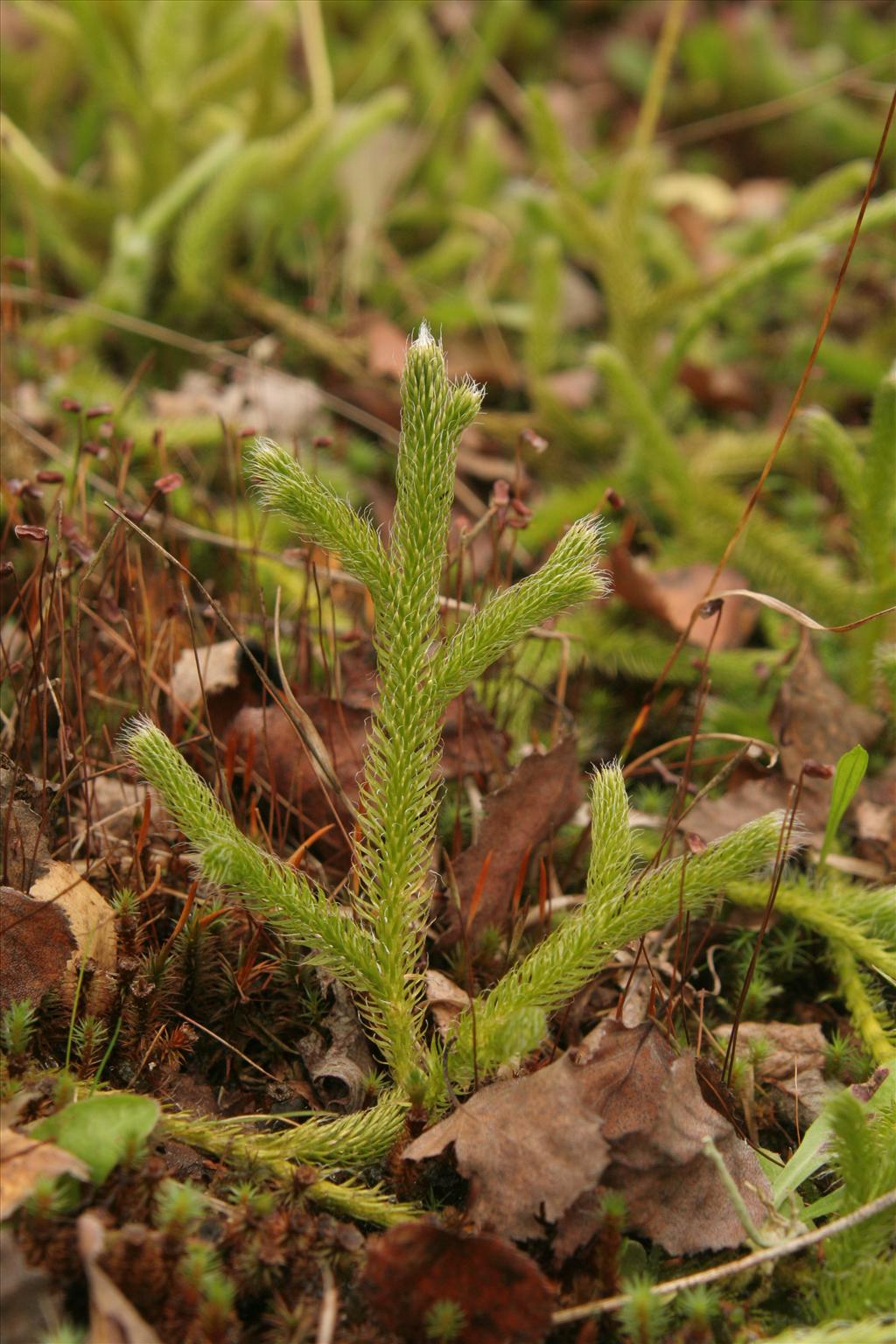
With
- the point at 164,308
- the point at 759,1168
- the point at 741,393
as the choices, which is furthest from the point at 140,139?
the point at 759,1168

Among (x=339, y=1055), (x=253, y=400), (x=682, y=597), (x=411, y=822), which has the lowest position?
(x=339, y=1055)

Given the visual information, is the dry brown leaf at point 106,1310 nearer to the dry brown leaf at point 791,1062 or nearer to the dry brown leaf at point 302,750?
the dry brown leaf at point 302,750

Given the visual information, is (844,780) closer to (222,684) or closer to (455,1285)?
(455,1285)

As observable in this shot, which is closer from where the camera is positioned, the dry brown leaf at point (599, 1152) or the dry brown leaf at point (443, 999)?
the dry brown leaf at point (599, 1152)

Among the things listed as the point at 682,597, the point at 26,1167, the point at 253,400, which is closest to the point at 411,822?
the point at 26,1167

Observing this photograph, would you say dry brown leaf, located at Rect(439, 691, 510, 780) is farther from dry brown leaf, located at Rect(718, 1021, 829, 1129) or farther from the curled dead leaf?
dry brown leaf, located at Rect(718, 1021, 829, 1129)

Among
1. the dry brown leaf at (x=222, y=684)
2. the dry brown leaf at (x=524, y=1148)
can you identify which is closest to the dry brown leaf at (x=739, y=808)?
the dry brown leaf at (x=524, y=1148)
